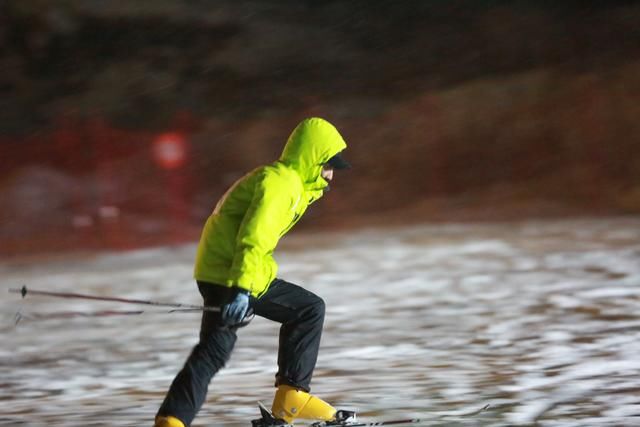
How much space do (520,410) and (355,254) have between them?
904cm

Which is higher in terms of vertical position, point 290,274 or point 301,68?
point 301,68

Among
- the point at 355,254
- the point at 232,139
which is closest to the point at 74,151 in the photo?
the point at 232,139

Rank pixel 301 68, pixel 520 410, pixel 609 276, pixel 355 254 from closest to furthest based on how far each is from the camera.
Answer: pixel 520 410 < pixel 609 276 < pixel 355 254 < pixel 301 68

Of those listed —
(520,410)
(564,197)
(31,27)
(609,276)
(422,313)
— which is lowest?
(520,410)

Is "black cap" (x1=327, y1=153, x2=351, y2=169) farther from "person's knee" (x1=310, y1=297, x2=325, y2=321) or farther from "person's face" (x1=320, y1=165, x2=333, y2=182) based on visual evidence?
"person's knee" (x1=310, y1=297, x2=325, y2=321)

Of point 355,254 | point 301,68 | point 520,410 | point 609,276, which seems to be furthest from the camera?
point 301,68

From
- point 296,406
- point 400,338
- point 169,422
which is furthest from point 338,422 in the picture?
point 400,338

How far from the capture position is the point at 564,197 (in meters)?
21.4

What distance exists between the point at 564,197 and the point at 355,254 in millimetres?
7947

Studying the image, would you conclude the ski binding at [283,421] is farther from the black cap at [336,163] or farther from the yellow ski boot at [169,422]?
the black cap at [336,163]

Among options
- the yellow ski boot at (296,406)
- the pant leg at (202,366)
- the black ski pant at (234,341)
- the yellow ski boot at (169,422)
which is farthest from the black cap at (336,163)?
the yellow ski boot at (169,422)

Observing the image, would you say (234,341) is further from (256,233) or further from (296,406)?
(256,233)

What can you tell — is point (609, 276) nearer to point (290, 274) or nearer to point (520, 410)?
point (290, 274)

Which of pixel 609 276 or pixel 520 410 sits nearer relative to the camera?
pixel 520 410
